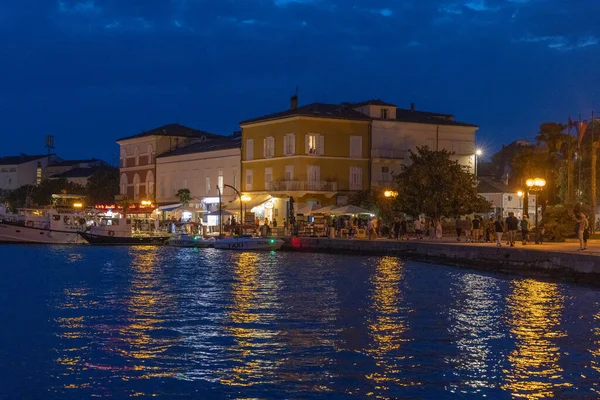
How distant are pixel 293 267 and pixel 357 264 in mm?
3225

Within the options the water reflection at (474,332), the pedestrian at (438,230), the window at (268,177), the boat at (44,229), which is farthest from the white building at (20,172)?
→ the water reflection at (474,332)

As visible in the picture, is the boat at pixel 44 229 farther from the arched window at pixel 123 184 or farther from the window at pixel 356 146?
the arched window at pixel 123 184

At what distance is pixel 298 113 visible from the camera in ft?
210

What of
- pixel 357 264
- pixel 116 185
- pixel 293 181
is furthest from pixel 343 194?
pixel 116 185

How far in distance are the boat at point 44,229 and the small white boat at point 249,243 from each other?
15947 millimetres

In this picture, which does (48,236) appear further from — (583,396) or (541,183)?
(583,396)

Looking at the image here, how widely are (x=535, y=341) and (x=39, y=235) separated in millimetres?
53970

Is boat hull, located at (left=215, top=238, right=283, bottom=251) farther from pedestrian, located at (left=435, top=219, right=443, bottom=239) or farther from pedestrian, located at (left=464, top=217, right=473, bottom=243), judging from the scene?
pedestrian, located at (left=464, top=217, right=473, bottom=243)

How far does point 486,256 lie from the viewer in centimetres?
3662

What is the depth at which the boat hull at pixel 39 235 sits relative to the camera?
220ft

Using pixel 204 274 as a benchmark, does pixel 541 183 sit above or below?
above

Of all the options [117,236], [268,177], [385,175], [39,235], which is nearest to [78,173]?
[39,235]

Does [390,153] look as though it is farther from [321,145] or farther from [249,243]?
[249,243]

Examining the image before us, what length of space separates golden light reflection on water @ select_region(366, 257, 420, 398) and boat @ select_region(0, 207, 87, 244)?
38.9 m
